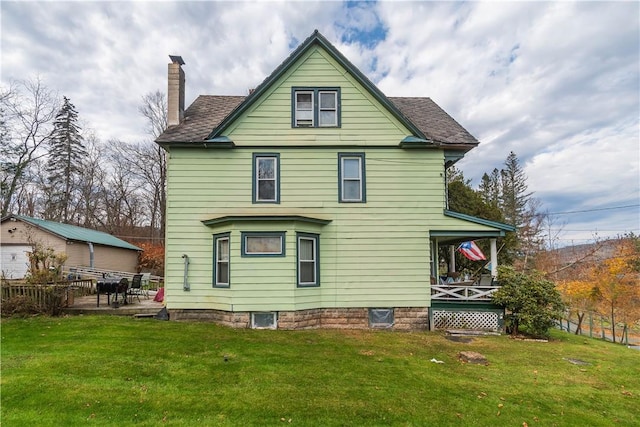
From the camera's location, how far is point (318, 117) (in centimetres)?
1162

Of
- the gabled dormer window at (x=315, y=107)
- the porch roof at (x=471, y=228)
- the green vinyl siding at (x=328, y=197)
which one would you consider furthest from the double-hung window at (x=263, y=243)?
the porch roof at (x=471, y=228)

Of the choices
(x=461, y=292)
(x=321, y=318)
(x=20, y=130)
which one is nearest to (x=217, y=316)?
(x=321, y=318)

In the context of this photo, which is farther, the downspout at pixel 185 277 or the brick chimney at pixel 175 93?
the brick chimney at pixel 175 93

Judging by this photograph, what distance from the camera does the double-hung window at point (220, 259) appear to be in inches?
426

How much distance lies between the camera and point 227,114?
12836 millimetres

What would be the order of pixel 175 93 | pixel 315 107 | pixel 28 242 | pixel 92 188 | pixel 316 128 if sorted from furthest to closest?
pixel 92 188
pixel 28 242
pixel 175 93
pixel 315 107
pixel 316 128

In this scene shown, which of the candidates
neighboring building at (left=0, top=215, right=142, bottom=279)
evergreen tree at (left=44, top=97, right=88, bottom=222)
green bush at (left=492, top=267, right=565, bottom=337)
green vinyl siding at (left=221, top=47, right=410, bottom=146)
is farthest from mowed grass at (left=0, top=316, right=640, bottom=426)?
evergreen tree at (left=44, top=97, right=88, bottom=222)

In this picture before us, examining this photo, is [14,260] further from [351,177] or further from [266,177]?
[351,177]

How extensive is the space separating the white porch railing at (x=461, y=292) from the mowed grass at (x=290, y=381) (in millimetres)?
1984

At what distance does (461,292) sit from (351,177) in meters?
5.66

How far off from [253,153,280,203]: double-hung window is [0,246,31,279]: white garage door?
1603 cm

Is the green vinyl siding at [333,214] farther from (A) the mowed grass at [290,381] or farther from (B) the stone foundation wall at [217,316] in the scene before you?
(A) the mowed grass at [290,381]

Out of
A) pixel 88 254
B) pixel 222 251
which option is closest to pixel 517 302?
pixel 222 251

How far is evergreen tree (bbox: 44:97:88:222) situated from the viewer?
99.8ft
